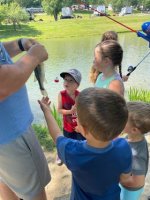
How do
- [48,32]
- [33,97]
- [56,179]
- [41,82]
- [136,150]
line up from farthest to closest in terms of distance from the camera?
[48,32] → [33,97] → [56,179] → [41,82] → [136,150]

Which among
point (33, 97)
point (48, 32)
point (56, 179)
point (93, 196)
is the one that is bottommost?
point (48, 32)

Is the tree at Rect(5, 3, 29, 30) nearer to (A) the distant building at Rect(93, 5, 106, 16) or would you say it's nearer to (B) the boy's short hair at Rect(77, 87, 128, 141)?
(A) the distant building at Rect(93, 5, 106, 16)

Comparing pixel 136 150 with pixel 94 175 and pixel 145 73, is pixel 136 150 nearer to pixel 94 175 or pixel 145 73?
pixel 94 175

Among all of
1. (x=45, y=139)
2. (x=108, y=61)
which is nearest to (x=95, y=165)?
(x=108, y=61)

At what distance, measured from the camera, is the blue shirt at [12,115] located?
1951 millimetres

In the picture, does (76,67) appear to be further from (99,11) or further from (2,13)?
(2,13)

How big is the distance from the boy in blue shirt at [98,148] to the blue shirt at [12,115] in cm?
22

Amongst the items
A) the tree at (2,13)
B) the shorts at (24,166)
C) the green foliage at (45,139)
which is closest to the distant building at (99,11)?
the green foliage at (45,139)

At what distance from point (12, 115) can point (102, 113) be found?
635 millimetres

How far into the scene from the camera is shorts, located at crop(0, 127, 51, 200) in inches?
81.8

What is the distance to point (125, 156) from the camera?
178 centimetres

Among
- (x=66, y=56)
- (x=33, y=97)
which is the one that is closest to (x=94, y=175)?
(x=33, y=97)

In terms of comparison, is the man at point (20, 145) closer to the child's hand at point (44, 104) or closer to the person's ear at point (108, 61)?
the child's hand at point (44, 104)

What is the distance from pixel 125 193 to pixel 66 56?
11729mm
